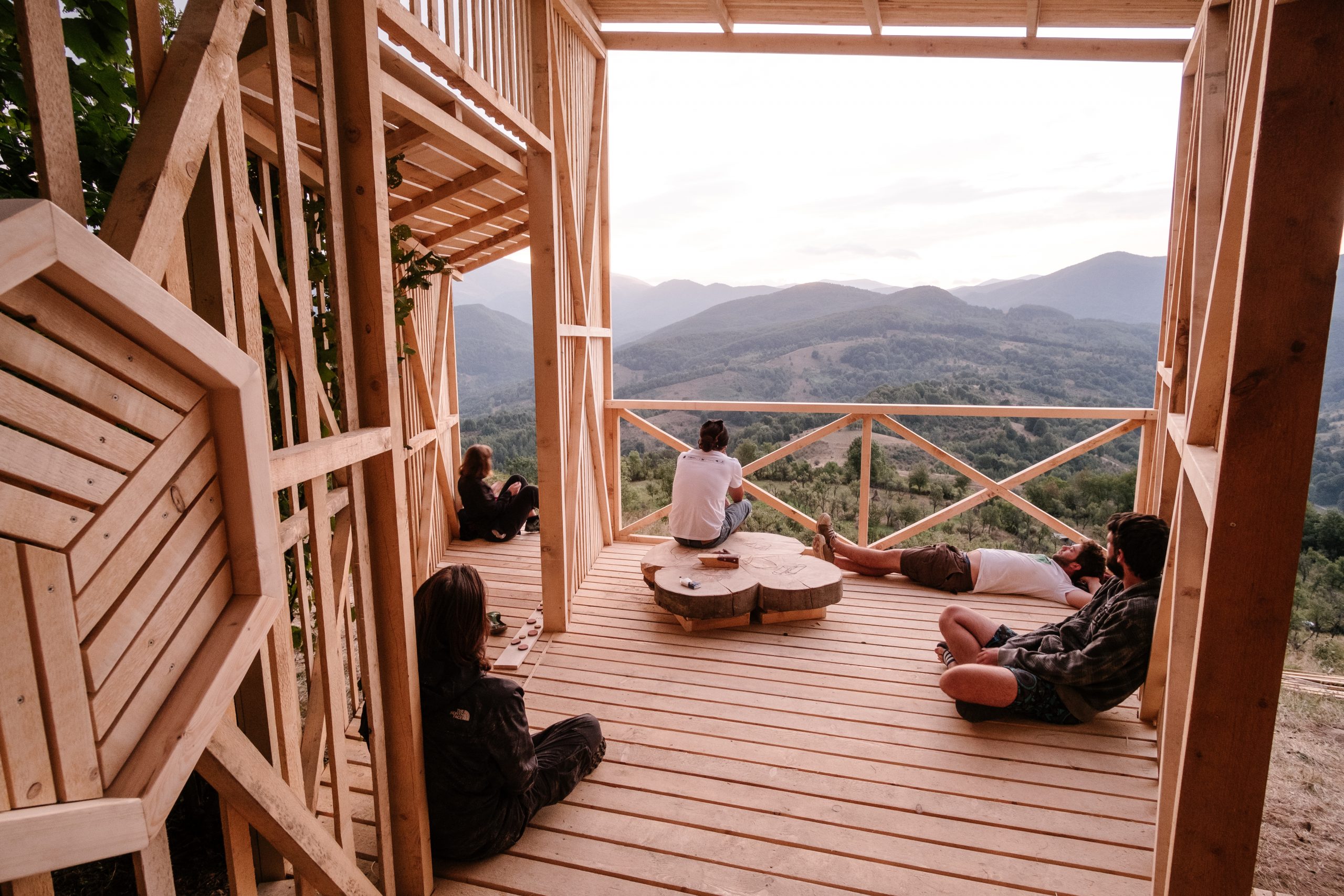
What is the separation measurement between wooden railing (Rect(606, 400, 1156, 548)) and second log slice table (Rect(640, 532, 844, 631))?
2.93 ft

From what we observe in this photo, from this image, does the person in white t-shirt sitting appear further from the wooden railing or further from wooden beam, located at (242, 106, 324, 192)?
wooden beam, located at (242, 106, 324, 192)

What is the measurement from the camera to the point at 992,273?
31938 millimetres

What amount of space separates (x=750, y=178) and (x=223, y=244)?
37068 millimetres

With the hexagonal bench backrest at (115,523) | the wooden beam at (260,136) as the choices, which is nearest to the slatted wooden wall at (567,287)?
the wooden beam at (260,136)

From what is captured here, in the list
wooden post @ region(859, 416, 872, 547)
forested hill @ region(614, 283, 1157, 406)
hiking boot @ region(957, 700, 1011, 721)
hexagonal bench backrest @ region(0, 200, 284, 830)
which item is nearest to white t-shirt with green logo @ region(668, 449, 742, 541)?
wooden post @ region(859, 416, 872, 547)

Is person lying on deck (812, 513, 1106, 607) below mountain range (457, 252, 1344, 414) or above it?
below

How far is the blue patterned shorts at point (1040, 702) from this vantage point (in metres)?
3.04

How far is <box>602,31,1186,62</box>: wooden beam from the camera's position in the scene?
4.52m

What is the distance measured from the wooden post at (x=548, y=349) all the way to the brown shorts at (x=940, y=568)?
8.07 feet

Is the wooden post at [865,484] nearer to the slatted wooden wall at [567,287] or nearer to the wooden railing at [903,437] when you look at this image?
the wooden railing at [903,437]

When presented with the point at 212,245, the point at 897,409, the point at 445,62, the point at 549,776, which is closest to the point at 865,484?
the point at 897,409

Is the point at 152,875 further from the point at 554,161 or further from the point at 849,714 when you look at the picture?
the point at 554,161

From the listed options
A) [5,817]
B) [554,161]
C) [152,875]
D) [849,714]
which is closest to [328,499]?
[152,875]

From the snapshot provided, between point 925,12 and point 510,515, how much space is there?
4914mm
